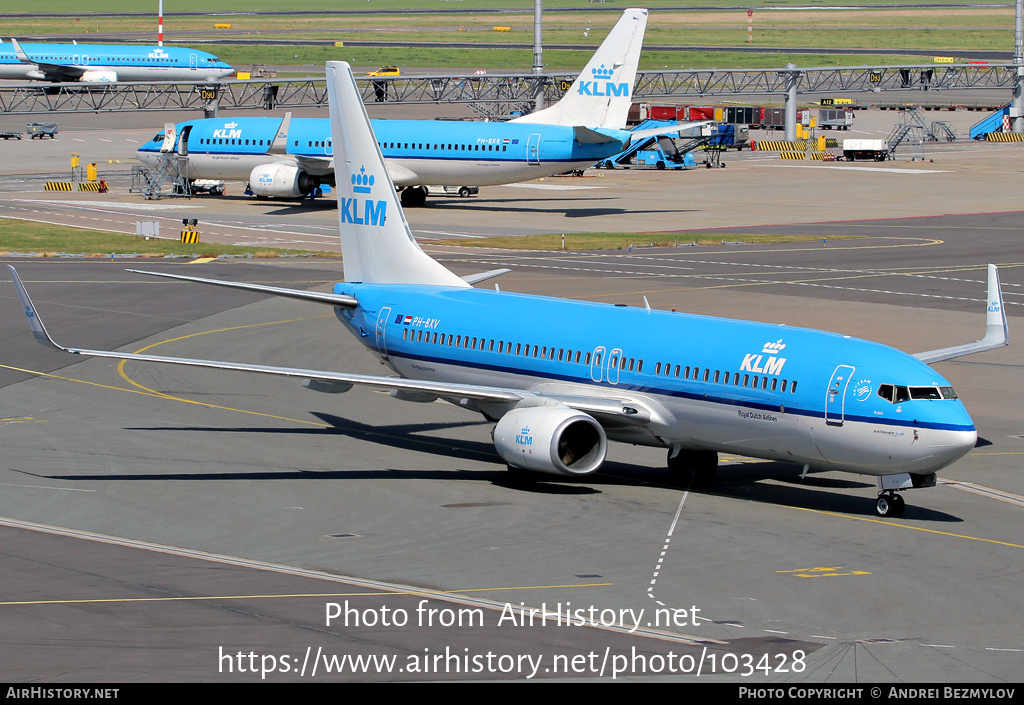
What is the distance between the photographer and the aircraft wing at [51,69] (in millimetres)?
188250

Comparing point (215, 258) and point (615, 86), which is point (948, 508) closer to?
point (215, 258)

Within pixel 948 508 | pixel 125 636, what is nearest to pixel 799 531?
pixel 948 508

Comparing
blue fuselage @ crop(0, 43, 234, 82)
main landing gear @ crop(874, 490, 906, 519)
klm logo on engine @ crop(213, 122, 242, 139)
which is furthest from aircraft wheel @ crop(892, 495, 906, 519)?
blue fuselage @ crop(0, 43, 234, 82)

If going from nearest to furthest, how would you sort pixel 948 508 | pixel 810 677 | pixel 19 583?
pixel 810 677 → pixel 19 583 → pixel 948 508

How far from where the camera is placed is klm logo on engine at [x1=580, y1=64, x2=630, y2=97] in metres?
95.2

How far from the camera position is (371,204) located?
136ft

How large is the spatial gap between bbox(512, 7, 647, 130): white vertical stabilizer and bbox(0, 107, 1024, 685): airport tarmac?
3682 centimetres

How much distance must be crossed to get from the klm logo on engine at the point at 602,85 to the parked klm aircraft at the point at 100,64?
112 metres

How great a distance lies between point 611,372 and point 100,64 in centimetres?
17585

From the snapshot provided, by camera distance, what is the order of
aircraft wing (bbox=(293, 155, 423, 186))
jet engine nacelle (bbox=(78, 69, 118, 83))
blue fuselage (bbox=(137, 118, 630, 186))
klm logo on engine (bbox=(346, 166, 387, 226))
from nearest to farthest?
klm logo on engine (bbox=(346, 166, 387, 226))
blue fuselage (bbox=(137, 118, 630, 186))
aircraft wing (bbox=(293, 155, 423, 186))
jet engine nacelle (bbox=(78, 69, 118, 83))

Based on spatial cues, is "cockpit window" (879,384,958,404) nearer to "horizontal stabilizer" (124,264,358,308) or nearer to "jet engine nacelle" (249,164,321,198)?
"horizontal stabilizer" (124,264,358,308)

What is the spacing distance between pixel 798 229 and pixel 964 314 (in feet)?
106

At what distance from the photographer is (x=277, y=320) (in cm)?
5803

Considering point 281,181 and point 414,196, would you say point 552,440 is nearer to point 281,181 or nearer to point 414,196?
point 281,181
